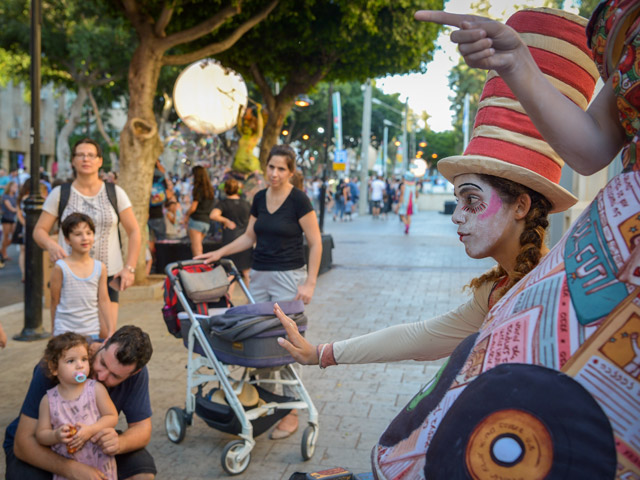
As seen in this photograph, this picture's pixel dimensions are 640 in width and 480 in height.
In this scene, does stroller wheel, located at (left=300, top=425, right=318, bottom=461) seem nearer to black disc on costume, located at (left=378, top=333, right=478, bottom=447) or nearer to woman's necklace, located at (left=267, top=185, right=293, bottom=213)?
woman's necklace, located at (left=267, top=185, right=293, bottom=213)

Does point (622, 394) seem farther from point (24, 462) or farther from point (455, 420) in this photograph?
point (24, 462)

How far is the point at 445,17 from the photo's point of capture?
4.17 ft

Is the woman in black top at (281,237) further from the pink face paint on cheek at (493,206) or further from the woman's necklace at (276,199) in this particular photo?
the pink face paint on cheek at (493,206)

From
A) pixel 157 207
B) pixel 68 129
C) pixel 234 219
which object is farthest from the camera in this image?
pixel 68 129

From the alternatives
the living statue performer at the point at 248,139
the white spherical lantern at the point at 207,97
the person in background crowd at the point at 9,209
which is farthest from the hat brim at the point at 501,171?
the person in background crowd at the point at 9,209

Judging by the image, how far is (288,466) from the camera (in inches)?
176

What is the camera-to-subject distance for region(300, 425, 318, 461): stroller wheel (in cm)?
452

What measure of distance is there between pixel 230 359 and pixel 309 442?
2.52 ft

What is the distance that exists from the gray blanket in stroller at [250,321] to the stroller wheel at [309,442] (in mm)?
702

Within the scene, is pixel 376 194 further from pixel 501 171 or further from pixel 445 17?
pixel 445 17

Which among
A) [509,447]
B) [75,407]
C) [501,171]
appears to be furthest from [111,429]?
[509,447]

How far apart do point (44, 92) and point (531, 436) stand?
151 ft

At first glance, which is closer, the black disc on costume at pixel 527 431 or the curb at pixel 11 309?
the black disc on costume at pixel 527 431

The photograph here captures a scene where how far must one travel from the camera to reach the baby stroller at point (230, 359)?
4.29 metres
